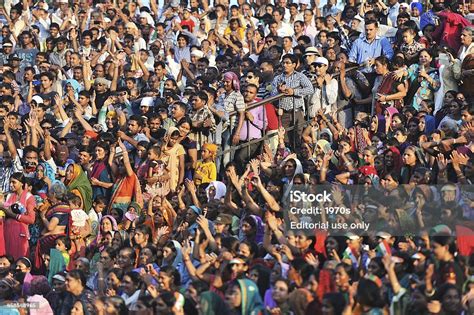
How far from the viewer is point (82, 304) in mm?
18891

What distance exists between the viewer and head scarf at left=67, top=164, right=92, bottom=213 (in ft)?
70.9

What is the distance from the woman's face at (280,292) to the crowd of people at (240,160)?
0.06m

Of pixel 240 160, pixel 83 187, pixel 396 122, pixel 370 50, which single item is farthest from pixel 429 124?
pixel 83 187

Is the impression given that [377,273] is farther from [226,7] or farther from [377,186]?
[226,7]

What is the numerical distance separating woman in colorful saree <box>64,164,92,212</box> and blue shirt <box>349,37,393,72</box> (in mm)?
4579

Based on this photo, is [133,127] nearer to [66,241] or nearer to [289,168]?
[66,241]

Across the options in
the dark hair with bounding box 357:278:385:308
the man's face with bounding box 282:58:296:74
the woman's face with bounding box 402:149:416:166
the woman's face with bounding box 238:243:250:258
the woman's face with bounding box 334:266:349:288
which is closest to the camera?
the dark hair with bounding box 357:278:385:308

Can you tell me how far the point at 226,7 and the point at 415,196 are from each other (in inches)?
453

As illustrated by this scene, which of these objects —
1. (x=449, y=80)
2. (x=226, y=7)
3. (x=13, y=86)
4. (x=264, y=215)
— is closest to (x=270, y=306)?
(x=264, y=215)

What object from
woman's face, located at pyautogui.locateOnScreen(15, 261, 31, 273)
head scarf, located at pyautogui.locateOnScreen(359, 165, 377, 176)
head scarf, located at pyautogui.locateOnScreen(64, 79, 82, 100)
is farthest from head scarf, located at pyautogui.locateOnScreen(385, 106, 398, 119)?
head scarf, located at pyautogui.locateOnScreen(64, 79, 82, 100)

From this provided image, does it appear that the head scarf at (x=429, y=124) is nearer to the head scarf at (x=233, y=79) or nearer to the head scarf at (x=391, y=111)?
the head scarf at (x=391, y=111)

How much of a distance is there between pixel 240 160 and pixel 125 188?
1.63 m

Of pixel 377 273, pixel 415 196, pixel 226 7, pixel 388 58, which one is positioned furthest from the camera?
pixel 226 7

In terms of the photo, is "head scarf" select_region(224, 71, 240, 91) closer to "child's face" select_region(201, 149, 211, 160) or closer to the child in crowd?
the child in crowd
